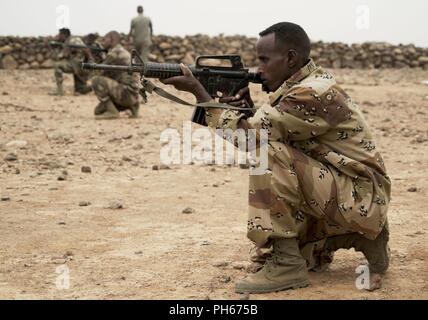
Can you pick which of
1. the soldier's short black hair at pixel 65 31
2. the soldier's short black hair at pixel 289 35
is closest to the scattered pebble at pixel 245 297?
the soldier's short black hair at pixel 289 35

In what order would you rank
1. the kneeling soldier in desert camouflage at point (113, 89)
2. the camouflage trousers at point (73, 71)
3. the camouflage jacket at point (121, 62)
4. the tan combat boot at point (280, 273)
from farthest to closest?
the camouflage trousers at point (73, 71), the kneeling soldier in desert camouflage at point (113, 89), the camouflage jacket at point (121, 62), the tan combat boot at point (280, 273)

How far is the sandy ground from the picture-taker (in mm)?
3328

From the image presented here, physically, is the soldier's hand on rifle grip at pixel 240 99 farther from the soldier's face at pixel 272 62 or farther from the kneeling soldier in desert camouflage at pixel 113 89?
the kneeling soldier in desert camouflage at pixel 113 89

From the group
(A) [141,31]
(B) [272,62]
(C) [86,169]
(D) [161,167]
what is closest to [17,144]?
(C) [86,169]

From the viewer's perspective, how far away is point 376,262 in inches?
133

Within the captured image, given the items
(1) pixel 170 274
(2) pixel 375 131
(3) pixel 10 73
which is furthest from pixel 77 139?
(3) pixel 10 73

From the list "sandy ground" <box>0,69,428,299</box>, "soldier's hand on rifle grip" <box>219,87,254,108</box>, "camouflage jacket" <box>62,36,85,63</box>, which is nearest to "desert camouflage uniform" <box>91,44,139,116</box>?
"sandy ground" <box>0,69,428,299</box>

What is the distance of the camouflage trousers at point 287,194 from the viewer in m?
3.07

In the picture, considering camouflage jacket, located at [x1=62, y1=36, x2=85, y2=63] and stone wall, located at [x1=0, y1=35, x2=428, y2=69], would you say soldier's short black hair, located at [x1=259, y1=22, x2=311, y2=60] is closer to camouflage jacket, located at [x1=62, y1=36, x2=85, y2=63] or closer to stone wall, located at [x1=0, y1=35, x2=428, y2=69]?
camouflage jacket, located at [x1=62, y1=36, x2=85, y2=63]

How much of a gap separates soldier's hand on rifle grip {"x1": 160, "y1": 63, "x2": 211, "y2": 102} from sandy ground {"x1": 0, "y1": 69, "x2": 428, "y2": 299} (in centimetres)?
92

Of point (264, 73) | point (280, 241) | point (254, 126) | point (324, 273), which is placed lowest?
point (324, 273)

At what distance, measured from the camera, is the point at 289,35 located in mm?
3219
